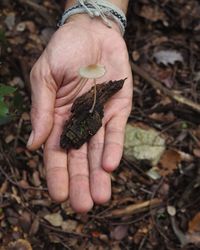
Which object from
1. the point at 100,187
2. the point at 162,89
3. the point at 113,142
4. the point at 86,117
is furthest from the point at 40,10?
the point at 100,187

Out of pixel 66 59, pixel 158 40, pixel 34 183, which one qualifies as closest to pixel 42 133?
pixel 66 59

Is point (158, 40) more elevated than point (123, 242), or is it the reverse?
point (158, 40)

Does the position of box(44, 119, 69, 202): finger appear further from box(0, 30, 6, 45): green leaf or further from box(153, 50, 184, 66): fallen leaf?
box(153, 50, 184, 66): fallen leaf

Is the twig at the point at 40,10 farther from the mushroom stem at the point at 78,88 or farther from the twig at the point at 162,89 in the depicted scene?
the mushroom stem at the point at 78,88

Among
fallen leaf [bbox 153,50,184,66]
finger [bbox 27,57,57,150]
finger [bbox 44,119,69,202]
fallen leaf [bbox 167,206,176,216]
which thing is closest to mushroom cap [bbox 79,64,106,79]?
finger [bbox 27,57,57,150]

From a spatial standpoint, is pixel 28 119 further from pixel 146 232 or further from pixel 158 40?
pixel 158 40
